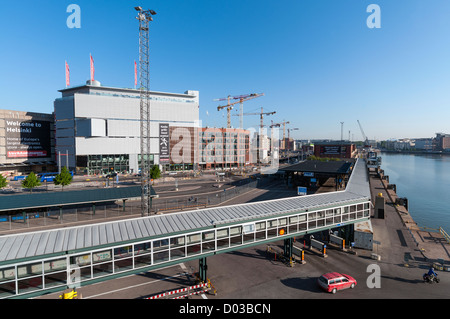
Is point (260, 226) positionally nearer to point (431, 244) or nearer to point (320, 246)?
point (320, 246)

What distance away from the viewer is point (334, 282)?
58.2 feet

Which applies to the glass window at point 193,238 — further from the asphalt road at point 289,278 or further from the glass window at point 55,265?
the glass window at point 55,265

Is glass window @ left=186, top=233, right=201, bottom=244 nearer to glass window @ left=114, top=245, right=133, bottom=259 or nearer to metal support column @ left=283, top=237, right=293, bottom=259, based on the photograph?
glass window @ left=114, top=245, right=133, bottom=259

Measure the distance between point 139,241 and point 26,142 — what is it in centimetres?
9928

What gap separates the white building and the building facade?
4762 millimetres

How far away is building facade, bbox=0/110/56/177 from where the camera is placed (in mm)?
80875

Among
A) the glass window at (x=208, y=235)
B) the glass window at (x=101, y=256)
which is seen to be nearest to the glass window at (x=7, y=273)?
the glass window at (x=101, y=256)

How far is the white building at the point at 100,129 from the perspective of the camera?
85438 millimetres

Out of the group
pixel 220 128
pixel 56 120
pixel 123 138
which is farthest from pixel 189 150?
pixel 56 120

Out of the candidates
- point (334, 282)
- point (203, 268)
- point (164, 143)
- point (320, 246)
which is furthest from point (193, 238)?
point (164, 143)

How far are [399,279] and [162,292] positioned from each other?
1986 centimetres

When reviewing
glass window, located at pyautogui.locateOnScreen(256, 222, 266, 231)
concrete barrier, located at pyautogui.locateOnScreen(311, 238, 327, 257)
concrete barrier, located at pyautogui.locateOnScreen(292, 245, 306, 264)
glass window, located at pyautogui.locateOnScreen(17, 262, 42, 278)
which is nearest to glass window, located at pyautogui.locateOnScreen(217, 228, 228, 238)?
glass window, located at pyautogui.locateOnScreen(256, 222, 266, 231)
